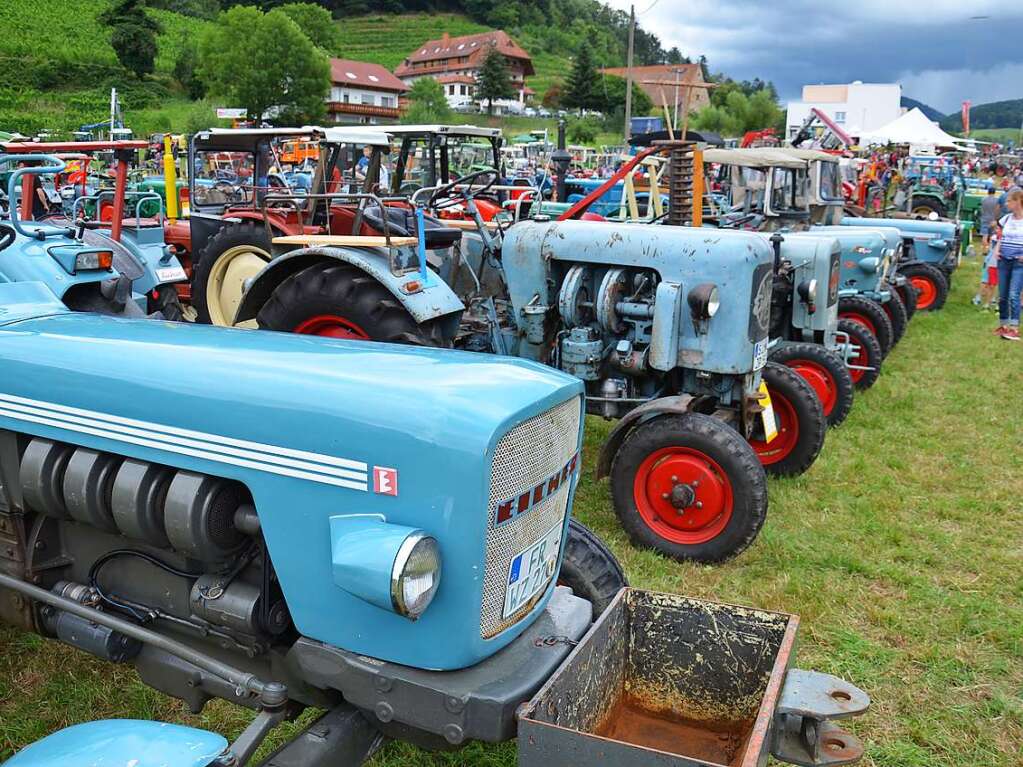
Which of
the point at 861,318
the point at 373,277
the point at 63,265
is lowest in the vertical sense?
the point at 861,318

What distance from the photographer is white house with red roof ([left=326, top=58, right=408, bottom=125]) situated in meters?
60.4

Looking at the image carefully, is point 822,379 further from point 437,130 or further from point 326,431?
point 326,431

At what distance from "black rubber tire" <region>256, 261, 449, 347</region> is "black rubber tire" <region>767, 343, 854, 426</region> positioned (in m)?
2.53

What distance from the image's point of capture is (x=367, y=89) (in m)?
67.0

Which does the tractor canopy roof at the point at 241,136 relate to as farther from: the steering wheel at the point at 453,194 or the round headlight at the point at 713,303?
the round headlight at the point at 713,303

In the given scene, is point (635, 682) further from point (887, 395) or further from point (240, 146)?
point (240, 146)

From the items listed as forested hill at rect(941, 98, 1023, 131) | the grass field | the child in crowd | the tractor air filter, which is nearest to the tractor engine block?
the tractor air filter

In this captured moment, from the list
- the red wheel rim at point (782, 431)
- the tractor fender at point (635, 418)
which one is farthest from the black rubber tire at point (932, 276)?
the tractor fender at point (635, 418)

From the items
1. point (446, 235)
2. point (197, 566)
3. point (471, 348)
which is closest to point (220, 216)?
point (446, 235)

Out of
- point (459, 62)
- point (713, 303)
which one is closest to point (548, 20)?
point (459, 62)

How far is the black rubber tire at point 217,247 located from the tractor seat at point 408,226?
5.03ft

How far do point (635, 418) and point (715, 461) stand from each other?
432 millimetres

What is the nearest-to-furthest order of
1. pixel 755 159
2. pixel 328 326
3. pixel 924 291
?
pixel 328 326 < pixel 755 159 < pixel 924 291

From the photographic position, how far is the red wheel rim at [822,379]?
20.0 feet
